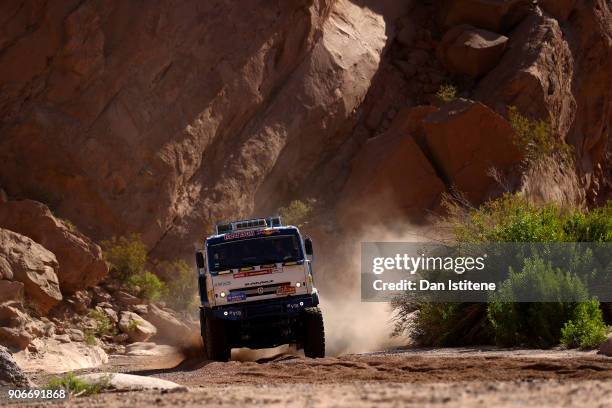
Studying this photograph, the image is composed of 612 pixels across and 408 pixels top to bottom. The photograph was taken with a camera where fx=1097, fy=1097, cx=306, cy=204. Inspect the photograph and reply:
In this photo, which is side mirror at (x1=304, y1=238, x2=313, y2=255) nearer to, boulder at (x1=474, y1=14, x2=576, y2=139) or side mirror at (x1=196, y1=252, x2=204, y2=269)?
side mirror at (x1=196, y1=252, x2=204, y2=269)

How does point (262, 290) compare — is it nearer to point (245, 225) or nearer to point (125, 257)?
point (245, 225)

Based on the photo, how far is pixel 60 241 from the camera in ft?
108

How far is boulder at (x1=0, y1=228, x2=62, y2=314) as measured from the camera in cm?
2989

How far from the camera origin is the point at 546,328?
71.5ft

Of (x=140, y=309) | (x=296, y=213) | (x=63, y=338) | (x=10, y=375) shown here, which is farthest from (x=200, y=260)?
(x=296, y=213)

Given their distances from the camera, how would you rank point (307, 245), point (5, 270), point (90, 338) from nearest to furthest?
point (307, 245), point (5, 270), point (90, 338)

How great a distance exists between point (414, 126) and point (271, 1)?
7.54 meters

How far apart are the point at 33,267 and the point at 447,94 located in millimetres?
21552

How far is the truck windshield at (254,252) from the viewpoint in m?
21.7

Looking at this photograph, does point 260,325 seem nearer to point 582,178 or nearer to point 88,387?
point 88,387

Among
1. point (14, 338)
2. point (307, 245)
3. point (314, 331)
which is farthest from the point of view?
point (14, 338)

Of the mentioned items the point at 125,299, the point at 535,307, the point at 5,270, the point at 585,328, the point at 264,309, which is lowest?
the point at 585,328

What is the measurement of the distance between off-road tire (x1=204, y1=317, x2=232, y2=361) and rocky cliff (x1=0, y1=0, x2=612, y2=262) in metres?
15.5

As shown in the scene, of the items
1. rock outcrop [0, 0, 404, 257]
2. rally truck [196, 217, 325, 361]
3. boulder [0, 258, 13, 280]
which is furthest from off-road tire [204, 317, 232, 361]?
rock outcrop [0, 0, 404, 257]
